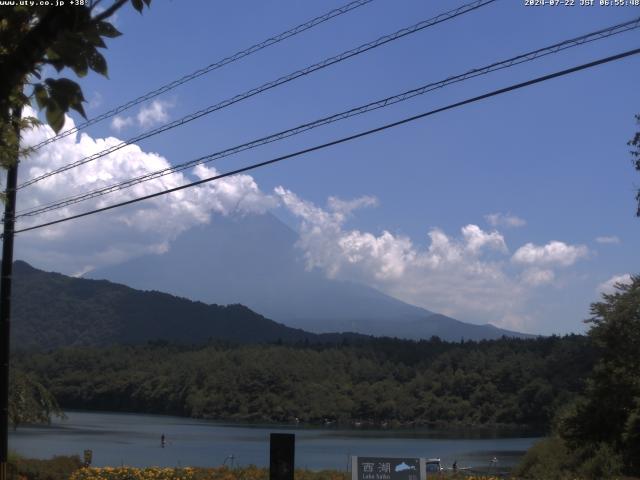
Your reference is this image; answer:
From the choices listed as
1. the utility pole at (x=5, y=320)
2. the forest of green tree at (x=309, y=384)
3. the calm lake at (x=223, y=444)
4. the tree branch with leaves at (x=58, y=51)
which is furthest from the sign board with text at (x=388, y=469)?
the forest of green tree at (x=309, y=384)

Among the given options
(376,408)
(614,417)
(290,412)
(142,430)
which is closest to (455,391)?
(376,408)

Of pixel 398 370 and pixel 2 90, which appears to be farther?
pixel 398 370

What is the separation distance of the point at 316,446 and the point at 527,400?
42000 mm

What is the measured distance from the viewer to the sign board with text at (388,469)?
12.2 meters

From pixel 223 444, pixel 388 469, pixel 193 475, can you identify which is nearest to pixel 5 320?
pixel 193 475

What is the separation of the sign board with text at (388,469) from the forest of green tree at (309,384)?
3672 inches

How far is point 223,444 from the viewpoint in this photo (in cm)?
6994

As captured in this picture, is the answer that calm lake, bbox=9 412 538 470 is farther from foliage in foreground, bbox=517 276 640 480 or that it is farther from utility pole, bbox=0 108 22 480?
utility pole, bbox=0 108 22 480

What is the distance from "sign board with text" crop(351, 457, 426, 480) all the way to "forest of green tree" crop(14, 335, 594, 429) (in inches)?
3672

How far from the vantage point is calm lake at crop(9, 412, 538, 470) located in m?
53.9

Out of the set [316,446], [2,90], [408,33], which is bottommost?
[316,446]

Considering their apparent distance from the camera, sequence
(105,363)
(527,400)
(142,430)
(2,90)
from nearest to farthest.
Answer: (2,90), (142,430), (527,400), (105,363)

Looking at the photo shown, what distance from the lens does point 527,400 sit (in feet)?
335

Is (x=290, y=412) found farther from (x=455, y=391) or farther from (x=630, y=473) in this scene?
(x=630, y=473)
